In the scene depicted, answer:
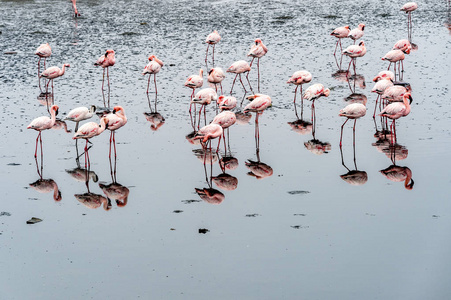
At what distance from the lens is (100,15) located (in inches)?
910

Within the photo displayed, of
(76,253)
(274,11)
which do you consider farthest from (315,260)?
(274,11)

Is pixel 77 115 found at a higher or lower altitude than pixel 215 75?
lower

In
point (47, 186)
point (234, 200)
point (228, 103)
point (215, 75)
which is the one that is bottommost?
point (234, 200)

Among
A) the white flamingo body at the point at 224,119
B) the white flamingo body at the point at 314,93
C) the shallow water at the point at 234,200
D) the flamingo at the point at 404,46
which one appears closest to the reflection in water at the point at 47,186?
the shallow water at the point at 234,200

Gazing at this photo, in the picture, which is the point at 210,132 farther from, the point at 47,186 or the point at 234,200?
the point at 47,186

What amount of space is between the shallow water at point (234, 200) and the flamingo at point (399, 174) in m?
0.09

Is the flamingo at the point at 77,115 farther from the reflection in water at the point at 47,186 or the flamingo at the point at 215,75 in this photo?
the flamingo at the point at 215,75

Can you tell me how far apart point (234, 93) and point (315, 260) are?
758 cm

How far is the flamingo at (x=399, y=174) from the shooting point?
9805mm

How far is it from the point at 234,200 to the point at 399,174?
100 inches

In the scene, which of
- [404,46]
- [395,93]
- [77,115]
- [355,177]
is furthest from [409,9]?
[77,115]

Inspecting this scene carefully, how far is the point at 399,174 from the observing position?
33.1 feet

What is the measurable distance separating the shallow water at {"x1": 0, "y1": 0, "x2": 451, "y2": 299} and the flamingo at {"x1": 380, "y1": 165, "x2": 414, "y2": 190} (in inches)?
3.7

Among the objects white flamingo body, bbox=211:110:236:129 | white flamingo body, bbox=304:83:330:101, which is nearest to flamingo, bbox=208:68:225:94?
white flamingo body, bbox=304:83:330:101
